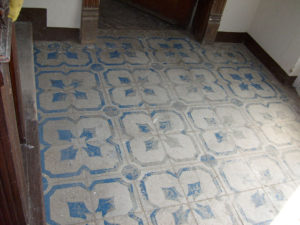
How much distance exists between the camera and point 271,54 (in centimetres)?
272

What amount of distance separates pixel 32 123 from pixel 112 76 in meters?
0.72

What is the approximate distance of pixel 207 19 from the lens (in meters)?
2.71

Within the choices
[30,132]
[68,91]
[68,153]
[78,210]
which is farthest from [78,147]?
[68,91]

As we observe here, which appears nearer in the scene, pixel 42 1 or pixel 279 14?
pixel 42 1

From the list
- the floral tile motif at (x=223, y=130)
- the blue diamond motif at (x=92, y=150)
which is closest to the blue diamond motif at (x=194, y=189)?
the floral tile motif at (x=223, y=130)

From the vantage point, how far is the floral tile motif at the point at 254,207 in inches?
61.7

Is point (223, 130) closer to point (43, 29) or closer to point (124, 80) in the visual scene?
point (124, 80)

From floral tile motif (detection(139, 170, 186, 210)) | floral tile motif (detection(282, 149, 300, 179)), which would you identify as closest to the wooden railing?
floral tile motif (detection(139, 170, 186, 210))

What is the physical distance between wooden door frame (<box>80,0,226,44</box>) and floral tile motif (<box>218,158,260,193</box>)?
138 centimetres

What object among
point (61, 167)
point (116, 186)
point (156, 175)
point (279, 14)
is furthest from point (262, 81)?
point (61, 167)

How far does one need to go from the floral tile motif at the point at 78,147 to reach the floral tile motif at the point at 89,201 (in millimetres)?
89

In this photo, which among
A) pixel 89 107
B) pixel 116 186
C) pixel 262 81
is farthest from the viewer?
pixel 262 81

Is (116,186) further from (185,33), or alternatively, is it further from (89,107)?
(185,33)

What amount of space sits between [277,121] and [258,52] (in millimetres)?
900
